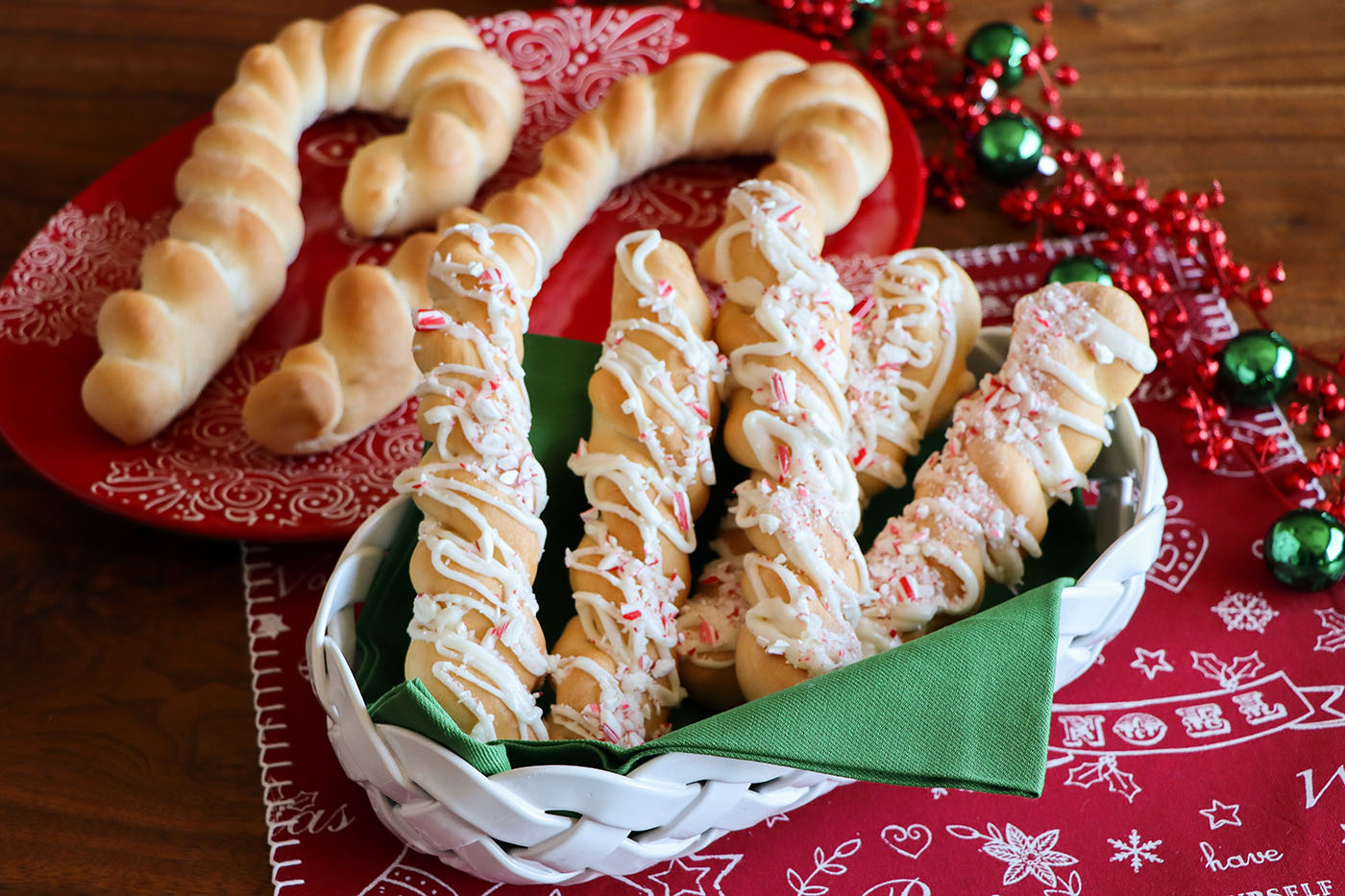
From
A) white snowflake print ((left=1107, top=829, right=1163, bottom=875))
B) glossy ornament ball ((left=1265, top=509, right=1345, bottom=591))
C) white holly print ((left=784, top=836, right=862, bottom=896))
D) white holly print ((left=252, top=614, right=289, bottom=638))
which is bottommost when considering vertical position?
white holly print ((left=252, top=614, right=289, bottom=638))

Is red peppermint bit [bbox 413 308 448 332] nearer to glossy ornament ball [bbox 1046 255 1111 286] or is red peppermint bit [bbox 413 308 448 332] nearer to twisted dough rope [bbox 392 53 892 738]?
twisted dough rope [bbox 392 53 892 738]

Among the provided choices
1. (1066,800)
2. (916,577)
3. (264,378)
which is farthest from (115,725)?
(1066,800)

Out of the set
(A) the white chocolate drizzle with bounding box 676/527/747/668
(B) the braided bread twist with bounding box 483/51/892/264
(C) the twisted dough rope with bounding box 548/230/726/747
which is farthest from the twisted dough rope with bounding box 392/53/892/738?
(A) the white chocolate drizzle with bounding box 676/527/747/668

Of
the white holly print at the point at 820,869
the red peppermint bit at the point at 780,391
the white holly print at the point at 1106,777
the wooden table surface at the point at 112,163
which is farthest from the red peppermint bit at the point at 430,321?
the white holly print at the point at 1106,777

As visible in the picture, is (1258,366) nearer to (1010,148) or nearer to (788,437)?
(1010,148)

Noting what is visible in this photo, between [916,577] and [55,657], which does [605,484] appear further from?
[55,657]

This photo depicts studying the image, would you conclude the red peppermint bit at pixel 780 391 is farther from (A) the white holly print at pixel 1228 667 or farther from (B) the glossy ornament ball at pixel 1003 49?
(B) the glossy ornament ball at pixel 1003 49

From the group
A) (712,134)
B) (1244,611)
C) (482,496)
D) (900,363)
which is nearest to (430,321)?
(482,496)
